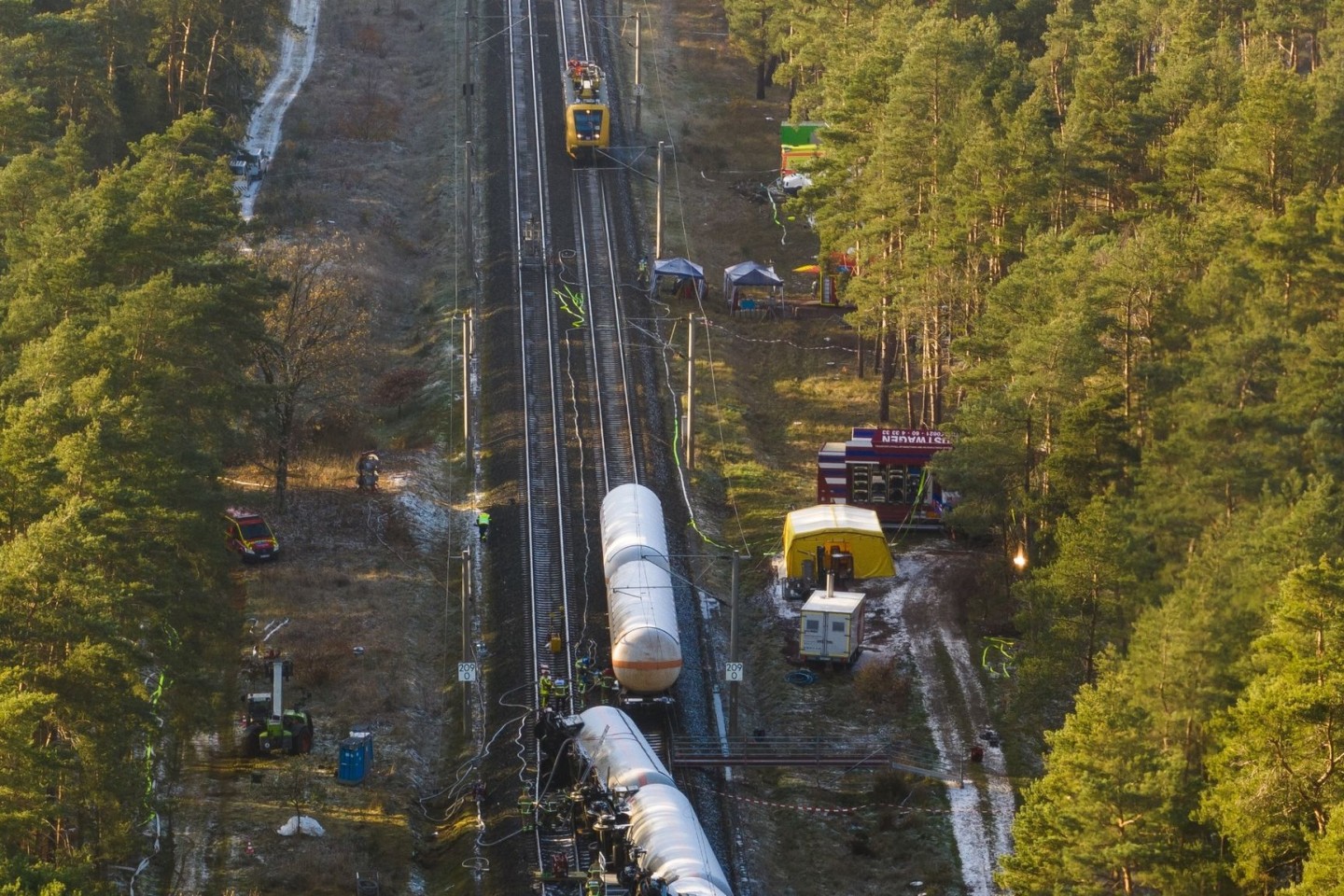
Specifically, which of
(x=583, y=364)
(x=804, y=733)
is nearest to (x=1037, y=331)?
(x=804, y=733)

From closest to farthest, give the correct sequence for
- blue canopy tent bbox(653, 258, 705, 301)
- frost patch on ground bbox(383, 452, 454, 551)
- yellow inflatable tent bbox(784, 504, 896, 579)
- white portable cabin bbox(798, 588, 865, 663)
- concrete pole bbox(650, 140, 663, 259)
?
white portable cabin bbox(798, 588, 865, 663) → yellow inflatable tent bbox(784, 504, 896, 579) → frost patch on ground bbox(383, 452, 454, 551) → blue canopy tent bbox(653, 258, 705, 301) → concrete pole bbox(650, 140, 663, 259)

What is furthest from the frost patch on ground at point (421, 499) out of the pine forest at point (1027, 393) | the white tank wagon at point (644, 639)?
the white tank wagon at point (644, 639)

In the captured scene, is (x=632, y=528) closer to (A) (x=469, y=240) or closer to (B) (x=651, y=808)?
(B) (x=651, y=808)

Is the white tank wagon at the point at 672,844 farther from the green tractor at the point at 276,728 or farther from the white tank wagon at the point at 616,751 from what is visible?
the green tractor at the point at 276,728

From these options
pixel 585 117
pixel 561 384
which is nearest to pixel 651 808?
pixel 561 384

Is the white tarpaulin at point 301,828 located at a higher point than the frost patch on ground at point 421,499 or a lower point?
lower

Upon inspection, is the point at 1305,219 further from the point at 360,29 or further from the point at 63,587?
the point at 360,29

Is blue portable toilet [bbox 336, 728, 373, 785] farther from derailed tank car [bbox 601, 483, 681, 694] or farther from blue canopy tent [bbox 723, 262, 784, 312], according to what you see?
blue canopy tent [bbox 723, 262, 784, 312]

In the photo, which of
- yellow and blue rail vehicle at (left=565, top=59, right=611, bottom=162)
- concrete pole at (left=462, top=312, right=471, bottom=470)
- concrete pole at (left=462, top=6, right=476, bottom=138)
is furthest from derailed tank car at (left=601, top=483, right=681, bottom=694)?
concrete pole at (left=462, top=6, right=476, bottom=138)
